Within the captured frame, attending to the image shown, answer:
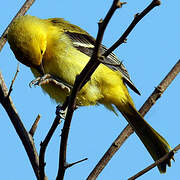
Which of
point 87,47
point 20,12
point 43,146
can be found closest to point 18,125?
point 43,146

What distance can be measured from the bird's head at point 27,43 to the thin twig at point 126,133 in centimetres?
139

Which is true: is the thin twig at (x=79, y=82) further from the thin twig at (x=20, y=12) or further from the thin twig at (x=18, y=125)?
the thin twig at (x=20, y=12)

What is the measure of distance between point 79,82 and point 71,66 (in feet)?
6.32

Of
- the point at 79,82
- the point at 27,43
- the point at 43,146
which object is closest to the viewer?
the point at 79,82

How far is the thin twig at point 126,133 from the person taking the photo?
3.10 meters

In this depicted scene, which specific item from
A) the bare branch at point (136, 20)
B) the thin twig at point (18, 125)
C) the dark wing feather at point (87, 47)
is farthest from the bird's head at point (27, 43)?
the bare branch at point (136, 20)

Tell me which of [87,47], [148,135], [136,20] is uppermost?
[136,20]

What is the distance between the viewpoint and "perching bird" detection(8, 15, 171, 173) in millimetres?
4195

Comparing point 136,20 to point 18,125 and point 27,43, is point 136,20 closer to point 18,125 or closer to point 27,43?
point 18,125

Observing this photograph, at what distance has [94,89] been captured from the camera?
4.46 m

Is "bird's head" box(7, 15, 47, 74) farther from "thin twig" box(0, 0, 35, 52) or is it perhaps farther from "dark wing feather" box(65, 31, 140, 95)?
"dark wing feather" box(65, 31, 140, 95)

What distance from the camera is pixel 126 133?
367 centimetres

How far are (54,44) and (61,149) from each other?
2069mm

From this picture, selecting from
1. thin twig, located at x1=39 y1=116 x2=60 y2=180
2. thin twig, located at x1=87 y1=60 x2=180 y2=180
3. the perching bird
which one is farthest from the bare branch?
the perching bird
